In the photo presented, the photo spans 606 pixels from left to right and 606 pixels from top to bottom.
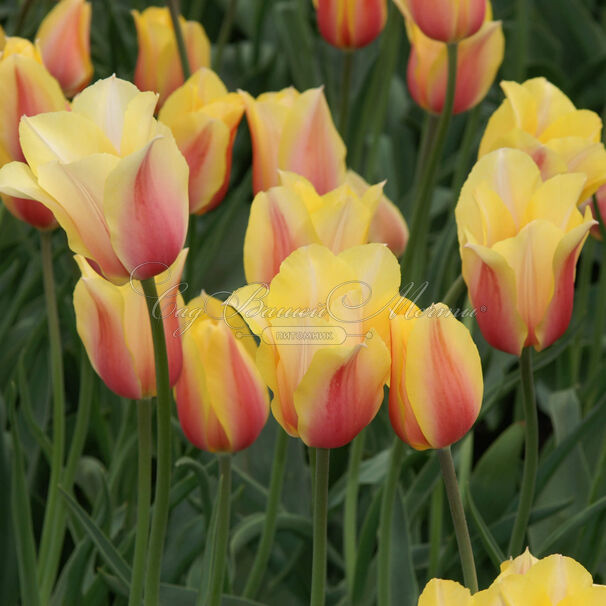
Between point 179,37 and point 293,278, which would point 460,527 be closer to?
point 293,278

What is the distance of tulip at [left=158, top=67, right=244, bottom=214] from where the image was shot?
2.56 feet

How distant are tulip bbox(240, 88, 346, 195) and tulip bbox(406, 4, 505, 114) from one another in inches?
9.5

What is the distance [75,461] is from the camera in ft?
2.71

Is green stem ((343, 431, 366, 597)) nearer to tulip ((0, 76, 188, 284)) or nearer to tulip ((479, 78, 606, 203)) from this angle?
tulip ((479, 78, 606, 203))

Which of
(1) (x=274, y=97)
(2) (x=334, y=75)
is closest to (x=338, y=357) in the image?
(1) (x=274, y=97)

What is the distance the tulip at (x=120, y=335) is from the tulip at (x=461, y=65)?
460mm

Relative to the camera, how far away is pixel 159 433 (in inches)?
21.5

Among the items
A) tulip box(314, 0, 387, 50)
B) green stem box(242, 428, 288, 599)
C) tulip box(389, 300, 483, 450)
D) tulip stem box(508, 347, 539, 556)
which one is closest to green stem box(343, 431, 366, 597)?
green stem box(242, 428, 288, 599)

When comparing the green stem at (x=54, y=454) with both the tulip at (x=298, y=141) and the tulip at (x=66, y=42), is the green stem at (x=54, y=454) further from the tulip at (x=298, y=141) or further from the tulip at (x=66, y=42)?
the tulip at (x=66, y=42)

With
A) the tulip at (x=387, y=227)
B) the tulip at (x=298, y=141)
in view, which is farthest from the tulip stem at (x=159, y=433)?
the tulip at (x=387, y=227)

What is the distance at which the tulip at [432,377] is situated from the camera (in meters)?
0.50

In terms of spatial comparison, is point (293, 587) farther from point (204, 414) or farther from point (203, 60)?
point (203, 60)

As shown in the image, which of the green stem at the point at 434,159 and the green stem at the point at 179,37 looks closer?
the green stem at the point at 434,159

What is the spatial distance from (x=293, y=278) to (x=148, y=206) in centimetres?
8
